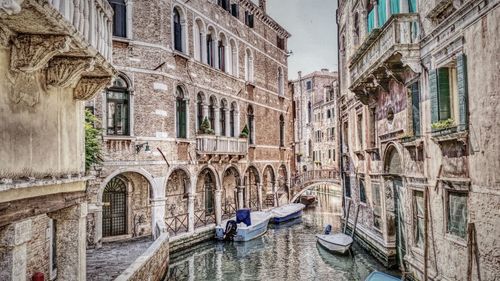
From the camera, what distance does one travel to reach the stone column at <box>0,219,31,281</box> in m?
5.22

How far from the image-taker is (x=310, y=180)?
86.9 feet

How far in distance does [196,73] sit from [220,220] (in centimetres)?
623

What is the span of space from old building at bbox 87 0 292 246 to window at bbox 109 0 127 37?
34 millimetres

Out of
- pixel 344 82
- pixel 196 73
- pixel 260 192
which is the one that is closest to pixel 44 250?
pixel 196 73

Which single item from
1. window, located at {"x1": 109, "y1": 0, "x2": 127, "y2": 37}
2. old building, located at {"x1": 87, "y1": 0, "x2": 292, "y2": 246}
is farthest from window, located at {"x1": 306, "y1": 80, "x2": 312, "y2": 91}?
window, located at {"x1": 109, "y1": 0, "x2": 127, "y2": 37}

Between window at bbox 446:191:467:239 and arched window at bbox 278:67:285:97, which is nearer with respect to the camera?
window at bbox 446:191:467:239

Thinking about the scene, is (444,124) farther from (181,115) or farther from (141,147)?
(181,115)

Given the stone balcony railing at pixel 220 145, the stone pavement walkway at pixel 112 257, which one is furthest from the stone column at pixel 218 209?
the stone pavement walkway at pixel 112 257

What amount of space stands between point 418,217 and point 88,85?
292 inches

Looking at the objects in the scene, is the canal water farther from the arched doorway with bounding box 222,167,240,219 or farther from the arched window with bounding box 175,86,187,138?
the arched window with bounding box 175,86,187,138

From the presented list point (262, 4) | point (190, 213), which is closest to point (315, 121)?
point (262, 4)

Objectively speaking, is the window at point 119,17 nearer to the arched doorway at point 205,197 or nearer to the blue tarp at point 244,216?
the arched doorway at point 205,197

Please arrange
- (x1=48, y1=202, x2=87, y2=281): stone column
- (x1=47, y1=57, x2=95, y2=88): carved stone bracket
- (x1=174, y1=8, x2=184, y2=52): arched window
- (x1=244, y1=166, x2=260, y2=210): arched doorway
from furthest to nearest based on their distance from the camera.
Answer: (x1=244, y1=166, x2=260, y2=210): arched doorway → (x1=174, y1=8, x2=184, y2=52): arched window → (x1=48, y1=202, x2=87, y2=281): stone column → (x1=47, y1=57, x2=95, y2=88): carved stone bracket

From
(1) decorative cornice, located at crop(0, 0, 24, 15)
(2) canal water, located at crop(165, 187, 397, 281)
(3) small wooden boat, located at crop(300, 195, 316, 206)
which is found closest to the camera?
(1) decorative cornice, located at crop(0, 0, 24, 15)
